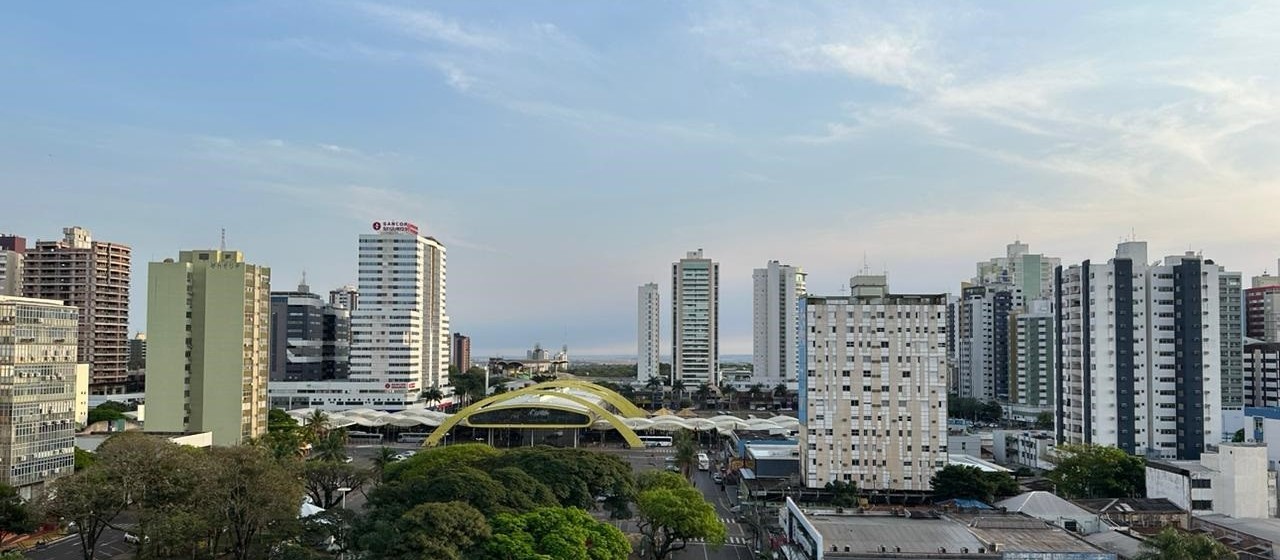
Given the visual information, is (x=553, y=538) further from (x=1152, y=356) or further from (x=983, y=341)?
(x=983, y=341)

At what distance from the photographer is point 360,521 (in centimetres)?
3366

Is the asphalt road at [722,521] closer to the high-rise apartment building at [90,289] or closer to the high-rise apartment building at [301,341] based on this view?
the high-rise apartment building at [301,341]

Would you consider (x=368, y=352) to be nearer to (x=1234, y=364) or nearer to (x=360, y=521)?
(x=360, y=521)

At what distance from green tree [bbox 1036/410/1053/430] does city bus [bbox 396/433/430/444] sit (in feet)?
205

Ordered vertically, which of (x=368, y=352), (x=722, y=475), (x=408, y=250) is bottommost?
(x=722, y=475)

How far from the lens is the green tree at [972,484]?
162ft

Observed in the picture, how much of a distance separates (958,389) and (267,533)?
110 metres

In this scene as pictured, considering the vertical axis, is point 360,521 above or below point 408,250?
below

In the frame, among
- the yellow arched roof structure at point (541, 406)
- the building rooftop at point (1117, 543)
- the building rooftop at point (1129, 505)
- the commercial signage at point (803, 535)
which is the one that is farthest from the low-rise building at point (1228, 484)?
the yellow arched roof structure at point (541, 406)

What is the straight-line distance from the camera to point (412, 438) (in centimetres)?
8938

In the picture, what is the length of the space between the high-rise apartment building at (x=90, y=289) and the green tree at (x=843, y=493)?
83.2m

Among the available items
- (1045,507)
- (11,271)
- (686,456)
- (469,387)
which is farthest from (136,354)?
(1045,507)

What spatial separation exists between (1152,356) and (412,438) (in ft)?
210

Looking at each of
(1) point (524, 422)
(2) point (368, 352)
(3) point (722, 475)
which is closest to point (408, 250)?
(2) point (368, 352)
